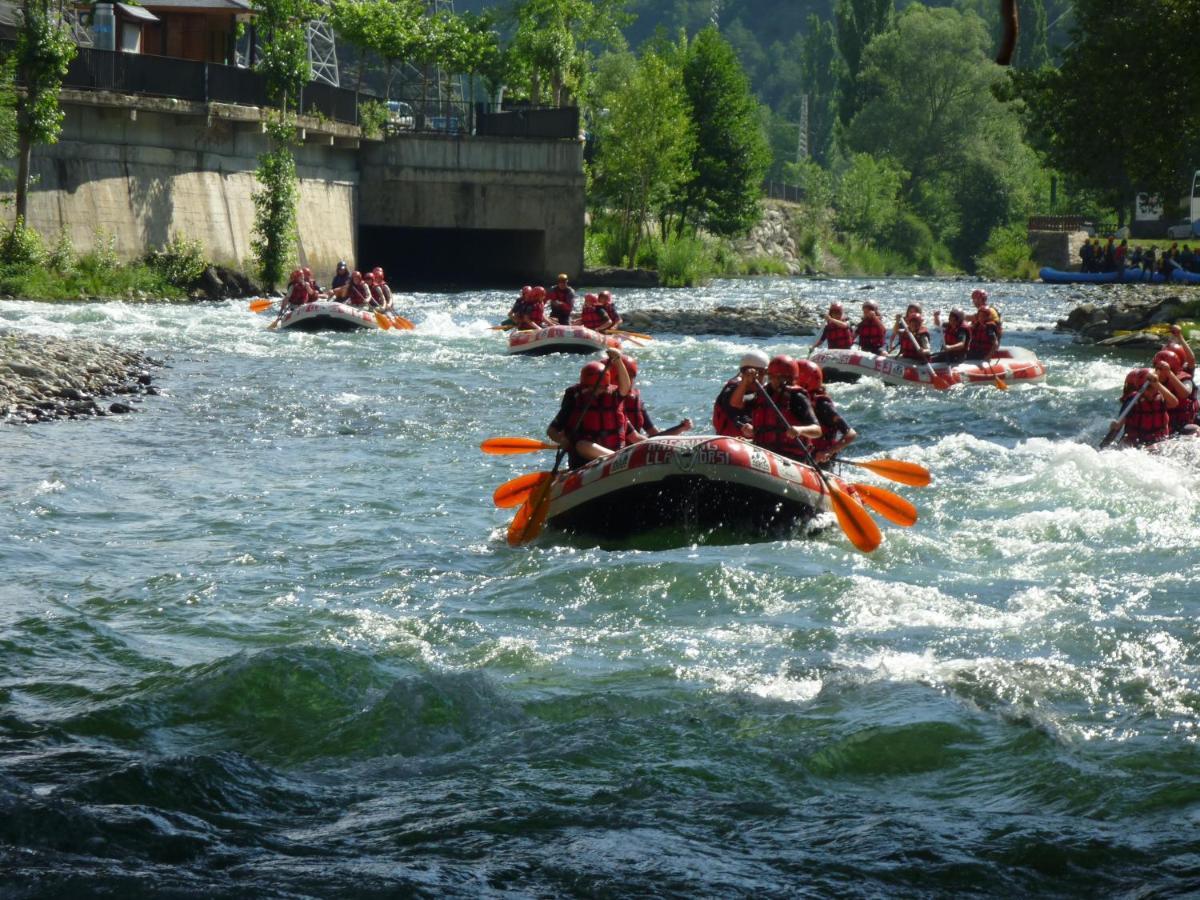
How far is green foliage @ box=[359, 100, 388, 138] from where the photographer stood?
41.9m

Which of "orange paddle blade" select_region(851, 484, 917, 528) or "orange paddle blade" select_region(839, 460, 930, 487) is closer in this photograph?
"orange paddle blade" select_region(851, 484, 917, 528)

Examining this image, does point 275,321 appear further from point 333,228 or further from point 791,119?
point 791,119

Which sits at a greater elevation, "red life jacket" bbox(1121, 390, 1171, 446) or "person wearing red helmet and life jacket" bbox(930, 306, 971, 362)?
"person wearing red helmet and life jacket" bbox(930, 306, 971, 362)

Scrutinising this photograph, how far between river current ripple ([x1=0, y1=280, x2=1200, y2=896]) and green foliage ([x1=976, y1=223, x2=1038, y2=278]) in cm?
4923

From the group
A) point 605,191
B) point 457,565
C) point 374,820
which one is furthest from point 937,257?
point 374,820

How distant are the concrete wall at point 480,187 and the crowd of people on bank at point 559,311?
17319 mm

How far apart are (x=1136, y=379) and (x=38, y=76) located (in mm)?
21516

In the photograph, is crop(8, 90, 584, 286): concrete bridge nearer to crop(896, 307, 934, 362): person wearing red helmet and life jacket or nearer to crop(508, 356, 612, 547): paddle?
crop(896, 307, 934, 362): person wearing red helmet and life jacket

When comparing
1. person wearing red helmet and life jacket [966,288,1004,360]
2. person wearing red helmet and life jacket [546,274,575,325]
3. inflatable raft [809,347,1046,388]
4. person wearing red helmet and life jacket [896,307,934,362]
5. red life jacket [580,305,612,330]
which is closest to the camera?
inflatable raft [809,347,1046,388]

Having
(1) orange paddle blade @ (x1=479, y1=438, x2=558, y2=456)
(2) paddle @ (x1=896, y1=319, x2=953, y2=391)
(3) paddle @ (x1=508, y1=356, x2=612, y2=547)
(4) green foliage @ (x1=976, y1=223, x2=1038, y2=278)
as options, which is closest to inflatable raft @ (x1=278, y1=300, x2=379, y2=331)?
(2) paddle @ (x1=896, y1=319, x2=953, y2=391)

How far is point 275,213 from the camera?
116ft

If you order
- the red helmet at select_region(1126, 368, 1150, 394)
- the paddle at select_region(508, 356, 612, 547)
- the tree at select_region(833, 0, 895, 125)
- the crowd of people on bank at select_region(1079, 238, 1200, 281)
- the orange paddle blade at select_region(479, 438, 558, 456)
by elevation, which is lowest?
the paddle at select_region(508, 356, 612, 547)

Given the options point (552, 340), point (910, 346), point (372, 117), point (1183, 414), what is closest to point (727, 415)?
point (1183, 414)

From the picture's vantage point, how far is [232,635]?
8.46 metres
